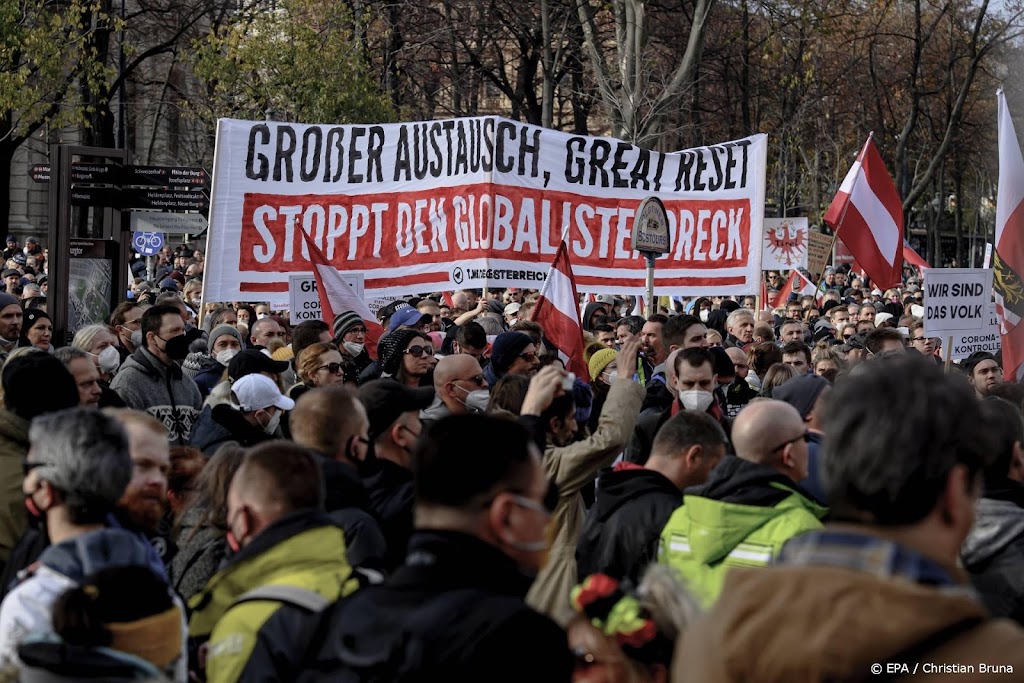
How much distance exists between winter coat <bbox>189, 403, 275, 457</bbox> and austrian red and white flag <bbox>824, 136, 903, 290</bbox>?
6.81 m

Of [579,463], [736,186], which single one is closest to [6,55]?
[736,186]

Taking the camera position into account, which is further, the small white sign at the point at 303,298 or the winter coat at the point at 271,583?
the small white sign at the point at 303,298

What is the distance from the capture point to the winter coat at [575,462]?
17.1 feet

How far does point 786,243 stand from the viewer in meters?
25.1

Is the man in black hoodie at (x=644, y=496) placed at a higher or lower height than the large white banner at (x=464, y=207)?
lower

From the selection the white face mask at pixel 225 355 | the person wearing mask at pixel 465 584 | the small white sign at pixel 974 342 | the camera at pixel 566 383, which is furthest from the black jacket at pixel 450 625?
the small white sign at pixel 974 342

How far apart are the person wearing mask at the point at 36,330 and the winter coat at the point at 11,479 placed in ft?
13.9

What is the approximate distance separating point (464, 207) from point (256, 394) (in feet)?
15.1

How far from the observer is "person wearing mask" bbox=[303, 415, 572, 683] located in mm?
2432

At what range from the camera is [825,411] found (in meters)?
2.26

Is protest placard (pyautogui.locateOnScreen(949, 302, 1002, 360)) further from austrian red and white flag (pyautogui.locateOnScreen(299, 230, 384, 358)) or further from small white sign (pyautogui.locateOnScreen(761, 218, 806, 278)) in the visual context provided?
small white sign (pyautogui.locateOnScreen(761, 218, 806, 278))

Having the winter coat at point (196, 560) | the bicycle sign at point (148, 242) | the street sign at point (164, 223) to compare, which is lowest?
the winter coat at point (196, 560)

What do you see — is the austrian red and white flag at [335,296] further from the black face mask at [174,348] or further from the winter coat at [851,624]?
the winter coat at [851,624]

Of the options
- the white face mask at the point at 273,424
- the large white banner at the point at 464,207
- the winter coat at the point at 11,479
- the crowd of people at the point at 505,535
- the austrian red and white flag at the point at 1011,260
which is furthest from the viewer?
the large white banner at the point at 464,207
